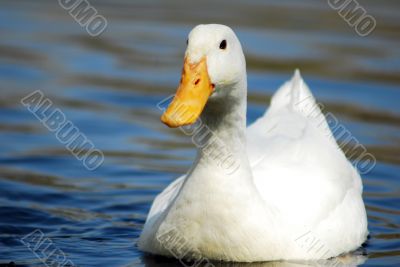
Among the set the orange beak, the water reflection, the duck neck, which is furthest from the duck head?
the water reflection

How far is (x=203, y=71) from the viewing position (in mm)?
7043

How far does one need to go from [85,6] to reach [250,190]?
11.0 m

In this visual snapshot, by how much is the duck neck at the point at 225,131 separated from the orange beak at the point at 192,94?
42 cm

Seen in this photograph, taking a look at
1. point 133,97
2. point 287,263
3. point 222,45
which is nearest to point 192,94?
point 222,45

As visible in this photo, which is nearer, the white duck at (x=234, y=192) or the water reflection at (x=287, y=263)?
the white duck at (x=234, y=192)

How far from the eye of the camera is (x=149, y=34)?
17.4 metres

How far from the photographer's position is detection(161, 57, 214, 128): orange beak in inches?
270

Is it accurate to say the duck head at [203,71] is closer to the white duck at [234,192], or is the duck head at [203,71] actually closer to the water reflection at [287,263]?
the white duck at [234,192]

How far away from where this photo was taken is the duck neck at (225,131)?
753cm

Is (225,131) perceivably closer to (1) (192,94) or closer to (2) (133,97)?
(1) (192,94)

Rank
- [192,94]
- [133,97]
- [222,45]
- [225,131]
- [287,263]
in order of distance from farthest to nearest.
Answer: [133,97]
[287,263]
[225,131]
[222,45]
[192,94]

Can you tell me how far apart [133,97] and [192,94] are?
7320 mm

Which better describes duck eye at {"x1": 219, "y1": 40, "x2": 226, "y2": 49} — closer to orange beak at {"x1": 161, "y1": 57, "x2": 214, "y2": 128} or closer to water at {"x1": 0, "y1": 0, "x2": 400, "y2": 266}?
orange beak at {"x1": 161, "y1": 57, "x2": 214, "y2": 128}

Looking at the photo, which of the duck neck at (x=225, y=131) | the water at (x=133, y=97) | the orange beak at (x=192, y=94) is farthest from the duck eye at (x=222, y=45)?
the water at (x=133, y=97)
